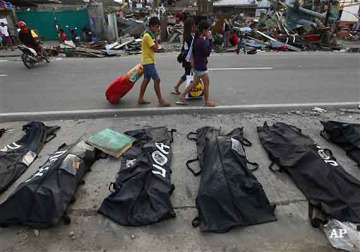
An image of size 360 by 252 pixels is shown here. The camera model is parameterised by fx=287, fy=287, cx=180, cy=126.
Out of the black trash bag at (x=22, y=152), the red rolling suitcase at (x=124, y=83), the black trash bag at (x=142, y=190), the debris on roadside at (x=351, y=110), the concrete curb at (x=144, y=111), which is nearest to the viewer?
the black trash bag at (x=142, y=190)

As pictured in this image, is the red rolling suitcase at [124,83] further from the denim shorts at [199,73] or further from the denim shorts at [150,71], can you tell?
the denim shorts at [199,73]

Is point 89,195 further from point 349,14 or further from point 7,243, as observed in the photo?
point 349,14

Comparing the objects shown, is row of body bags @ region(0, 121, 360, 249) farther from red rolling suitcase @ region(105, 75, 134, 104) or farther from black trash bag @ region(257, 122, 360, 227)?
red rolling suitcase @ region(105, 75, 134, 104)

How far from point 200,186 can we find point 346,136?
250 cm

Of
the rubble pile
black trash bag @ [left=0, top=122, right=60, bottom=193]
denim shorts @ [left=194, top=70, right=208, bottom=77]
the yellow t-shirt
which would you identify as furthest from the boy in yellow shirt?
the rubble pile

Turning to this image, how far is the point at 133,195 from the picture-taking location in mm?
3021

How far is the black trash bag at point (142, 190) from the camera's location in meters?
2.90

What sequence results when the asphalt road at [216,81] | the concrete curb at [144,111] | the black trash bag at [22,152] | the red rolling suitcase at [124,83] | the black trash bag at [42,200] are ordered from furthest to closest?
the asphalt road at [216,81]
the red rolling suitcase at [124,83]
the concrete curb at [144,111]
the black trash bag at [22,152]
the black trash bag at [42,200]

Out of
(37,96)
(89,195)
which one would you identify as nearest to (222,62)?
(37,96)

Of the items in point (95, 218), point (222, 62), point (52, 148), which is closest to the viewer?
point (95, 218)

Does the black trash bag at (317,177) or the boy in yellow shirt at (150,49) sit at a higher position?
the boy in yellow shirt at (150,49)

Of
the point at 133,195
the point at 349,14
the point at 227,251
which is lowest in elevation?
the point at 227,251

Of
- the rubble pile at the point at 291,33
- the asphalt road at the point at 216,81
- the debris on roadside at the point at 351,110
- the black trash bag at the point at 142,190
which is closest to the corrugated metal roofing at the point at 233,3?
the rubble pile at the point at 291,33

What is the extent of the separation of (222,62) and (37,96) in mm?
6394
